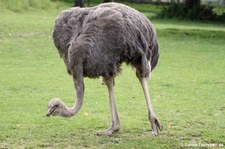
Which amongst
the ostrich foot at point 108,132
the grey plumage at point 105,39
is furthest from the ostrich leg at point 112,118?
the grey plumage at point 105,39

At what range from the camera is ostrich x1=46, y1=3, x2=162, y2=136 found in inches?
264

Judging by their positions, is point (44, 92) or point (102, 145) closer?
point (102, 145)

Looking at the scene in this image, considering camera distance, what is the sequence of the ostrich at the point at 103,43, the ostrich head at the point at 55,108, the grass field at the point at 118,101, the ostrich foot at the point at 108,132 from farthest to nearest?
1. the ostrich foot at the point at 108,132
2. the grass field at the point at 118,101
3. the ostrich at the point at 103,43
4. the ostrich head at the point at 55,108

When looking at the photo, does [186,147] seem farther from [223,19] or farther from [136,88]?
[223,19]

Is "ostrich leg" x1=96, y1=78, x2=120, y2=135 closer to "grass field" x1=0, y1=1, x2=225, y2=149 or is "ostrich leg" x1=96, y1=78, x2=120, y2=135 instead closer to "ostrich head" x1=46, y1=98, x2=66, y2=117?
"grass field" x1=0, y1=1, x2=225, y2=149

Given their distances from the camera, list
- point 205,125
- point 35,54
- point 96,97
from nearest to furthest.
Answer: point 205,125 < point 96,97 < point 35,54

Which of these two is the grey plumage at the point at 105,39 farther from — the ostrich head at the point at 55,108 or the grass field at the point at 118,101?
the grass field at the point at 118,101

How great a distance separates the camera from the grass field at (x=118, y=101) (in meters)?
7.04

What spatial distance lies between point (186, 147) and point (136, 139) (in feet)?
2.28

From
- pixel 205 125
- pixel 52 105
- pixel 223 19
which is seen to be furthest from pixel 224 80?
pixel 223 19

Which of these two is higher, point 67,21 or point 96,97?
point 67,21

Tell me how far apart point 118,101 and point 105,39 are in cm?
302

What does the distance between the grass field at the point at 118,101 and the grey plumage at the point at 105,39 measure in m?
0.93

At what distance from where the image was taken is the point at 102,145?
6754mm
